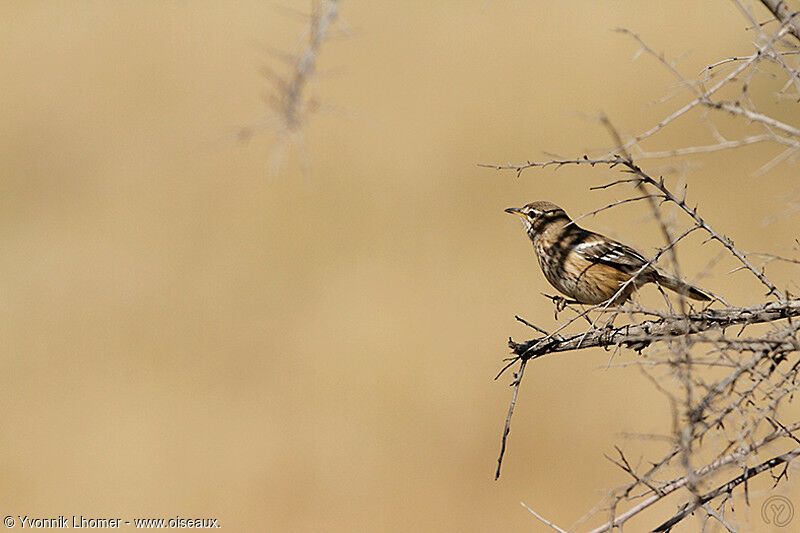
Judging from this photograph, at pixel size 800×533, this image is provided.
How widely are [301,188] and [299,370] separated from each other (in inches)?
186

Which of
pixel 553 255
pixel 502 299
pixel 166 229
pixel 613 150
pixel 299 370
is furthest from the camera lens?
pixel 166 229

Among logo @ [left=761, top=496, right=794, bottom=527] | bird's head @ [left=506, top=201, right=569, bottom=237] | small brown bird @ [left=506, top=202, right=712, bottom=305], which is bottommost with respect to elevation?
logo @ [left=761, top=496, right=794, bottom=527]

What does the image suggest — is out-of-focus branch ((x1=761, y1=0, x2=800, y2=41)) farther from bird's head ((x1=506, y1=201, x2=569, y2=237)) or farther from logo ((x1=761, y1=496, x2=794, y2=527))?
bird's head ((x1=506, y1=201, x2=569, y2=237))

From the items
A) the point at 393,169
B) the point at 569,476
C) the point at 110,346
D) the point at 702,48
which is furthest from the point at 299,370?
the point at 702,48

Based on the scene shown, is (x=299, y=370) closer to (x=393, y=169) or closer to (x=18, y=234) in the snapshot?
(x=393, y=169)

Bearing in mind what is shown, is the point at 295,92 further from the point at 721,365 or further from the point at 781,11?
the point at 781,11

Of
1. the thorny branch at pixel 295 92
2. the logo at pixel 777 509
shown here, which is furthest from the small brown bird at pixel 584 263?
the thorny branch at pixel 295 92

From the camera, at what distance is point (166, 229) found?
51.4 ft

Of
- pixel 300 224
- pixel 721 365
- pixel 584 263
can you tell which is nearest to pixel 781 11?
pixel 721 365

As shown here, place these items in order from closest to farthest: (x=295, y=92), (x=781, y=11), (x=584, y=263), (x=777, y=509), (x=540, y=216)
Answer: (x=295, y=92) < (x=781, y=11) < (x=777, y=509) < (x=584, y=263) < (x=540, y=216)

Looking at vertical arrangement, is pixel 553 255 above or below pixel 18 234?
above

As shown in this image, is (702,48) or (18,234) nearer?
(18,234)

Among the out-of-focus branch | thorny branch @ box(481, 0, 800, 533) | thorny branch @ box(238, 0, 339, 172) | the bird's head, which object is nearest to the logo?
thorny branch @ box(481, 0, 800, 533)

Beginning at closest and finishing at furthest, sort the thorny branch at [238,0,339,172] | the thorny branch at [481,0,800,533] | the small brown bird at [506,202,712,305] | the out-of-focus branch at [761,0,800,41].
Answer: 1. the thorny branch at [481,0,800,533]
2. the thorny branch at [238,0,339,172]
3. the out-of-focus branch at [761,0,800,41]
4. the small brown bird at [506,202,712,305]
